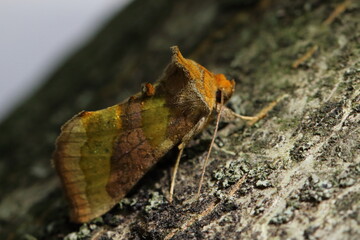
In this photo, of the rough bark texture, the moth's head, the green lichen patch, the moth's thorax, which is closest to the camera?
the green lichen patch

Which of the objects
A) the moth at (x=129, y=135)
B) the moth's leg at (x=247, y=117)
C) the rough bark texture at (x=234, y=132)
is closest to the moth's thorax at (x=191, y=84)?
the moth at (x=129, y=135)

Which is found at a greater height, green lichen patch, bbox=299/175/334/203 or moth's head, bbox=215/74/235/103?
moth's head, bbox=215/74/235/103

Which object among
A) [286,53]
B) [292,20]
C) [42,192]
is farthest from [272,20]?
[42,192]

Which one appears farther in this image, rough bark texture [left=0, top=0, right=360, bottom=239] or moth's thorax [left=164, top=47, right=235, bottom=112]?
moth's thorax [left=164, top=47, right=235, bottom=112]

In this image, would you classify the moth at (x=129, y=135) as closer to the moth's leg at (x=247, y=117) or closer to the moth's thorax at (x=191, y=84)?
the moth's thorax at (x=191, y=84)

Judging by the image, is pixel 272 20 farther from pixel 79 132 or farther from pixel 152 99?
pixel 79 132

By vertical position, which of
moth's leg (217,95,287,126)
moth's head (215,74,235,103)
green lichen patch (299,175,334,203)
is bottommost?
green lichen patch (299,175,334,203)

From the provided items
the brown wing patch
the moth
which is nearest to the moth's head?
the moth

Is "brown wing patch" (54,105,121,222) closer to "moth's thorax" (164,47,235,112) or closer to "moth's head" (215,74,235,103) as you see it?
"moth's thorax" (164,47,235,112)
